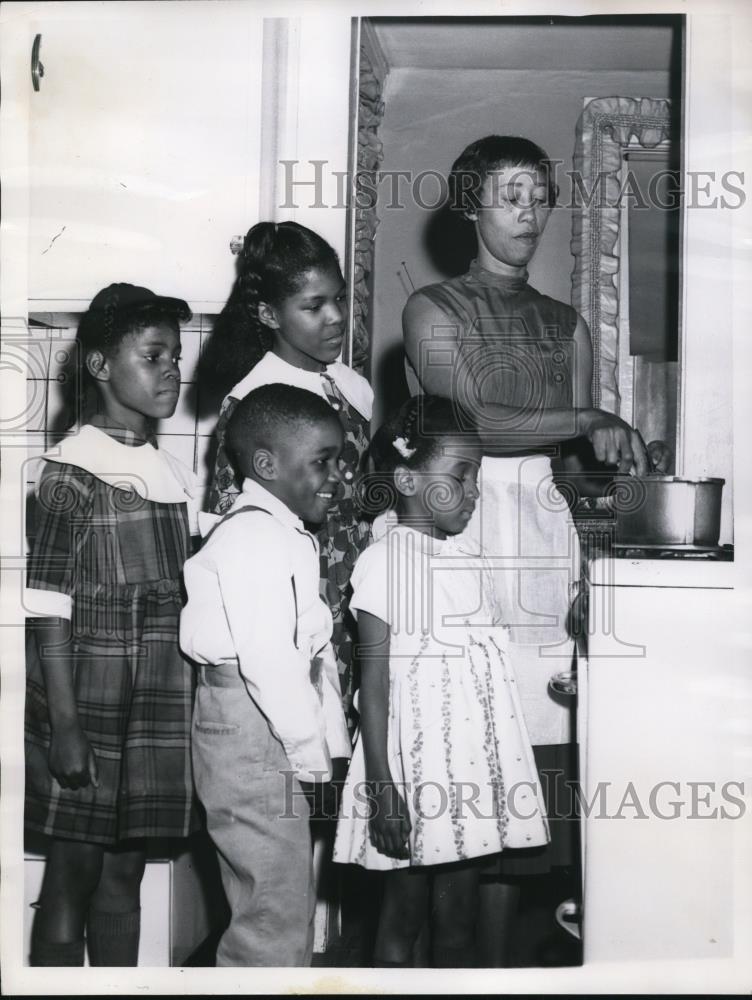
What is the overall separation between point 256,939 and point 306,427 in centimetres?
73

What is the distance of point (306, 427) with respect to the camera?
1.35m

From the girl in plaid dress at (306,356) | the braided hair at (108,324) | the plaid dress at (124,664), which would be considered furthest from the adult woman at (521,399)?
the plaid dress at (124,664)

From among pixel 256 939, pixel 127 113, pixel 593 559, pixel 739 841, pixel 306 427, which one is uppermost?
pixel 127 113

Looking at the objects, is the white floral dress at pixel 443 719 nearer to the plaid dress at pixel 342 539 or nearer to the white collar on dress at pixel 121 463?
the plaid dress at pixel 342 539

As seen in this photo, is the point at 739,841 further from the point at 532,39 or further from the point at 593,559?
the point at 532,39

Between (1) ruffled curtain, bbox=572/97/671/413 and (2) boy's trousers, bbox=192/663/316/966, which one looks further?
(1) ruffled curtain, bbox=572/97/671/413

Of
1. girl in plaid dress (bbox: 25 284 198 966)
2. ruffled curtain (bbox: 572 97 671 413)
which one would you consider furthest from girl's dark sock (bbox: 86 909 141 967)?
ruffled curtain (bbox: 572 97 671 413)

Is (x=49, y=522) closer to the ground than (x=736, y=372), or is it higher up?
closer to the ground

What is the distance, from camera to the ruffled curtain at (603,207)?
1511 millimetres

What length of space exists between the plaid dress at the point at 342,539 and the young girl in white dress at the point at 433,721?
38 mm

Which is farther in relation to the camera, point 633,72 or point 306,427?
point 633,72

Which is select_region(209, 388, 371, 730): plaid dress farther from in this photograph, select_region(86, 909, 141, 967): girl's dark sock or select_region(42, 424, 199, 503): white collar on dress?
select_region(86, 909, 141, 967): girl's dark sock

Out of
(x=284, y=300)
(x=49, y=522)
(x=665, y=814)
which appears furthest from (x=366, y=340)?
(x=665, y=814)

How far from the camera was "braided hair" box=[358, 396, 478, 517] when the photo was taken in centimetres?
139
